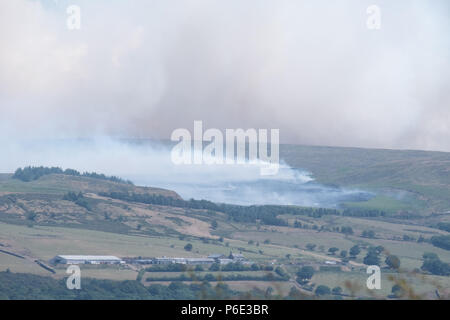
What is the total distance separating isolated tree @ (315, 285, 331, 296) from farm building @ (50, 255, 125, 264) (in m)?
26.8

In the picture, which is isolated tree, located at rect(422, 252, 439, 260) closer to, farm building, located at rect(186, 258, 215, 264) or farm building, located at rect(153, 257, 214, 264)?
farm building, located at rect(186, 258, 215, 264)

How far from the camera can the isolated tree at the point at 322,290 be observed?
9006cm

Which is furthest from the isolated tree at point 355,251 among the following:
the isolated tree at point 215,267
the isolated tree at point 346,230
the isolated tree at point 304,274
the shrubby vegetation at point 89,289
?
the shrubby vegetation at point 89,289

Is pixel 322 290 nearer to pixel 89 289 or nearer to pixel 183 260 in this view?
pixel 89 289

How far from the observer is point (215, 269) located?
10625 cm

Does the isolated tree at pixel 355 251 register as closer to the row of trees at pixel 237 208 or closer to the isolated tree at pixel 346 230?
the isolated tree at pixel 346 230

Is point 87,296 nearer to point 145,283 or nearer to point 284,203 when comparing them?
point 145,283

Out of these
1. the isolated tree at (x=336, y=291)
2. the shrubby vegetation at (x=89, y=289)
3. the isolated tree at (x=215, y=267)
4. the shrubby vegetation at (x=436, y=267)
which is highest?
the shrubby vegetation at (x=89, y=289)

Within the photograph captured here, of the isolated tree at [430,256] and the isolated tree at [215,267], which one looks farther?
the isolated tree at [430,256]

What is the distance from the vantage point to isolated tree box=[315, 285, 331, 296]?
90062 mm

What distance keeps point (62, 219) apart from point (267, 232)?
117ft

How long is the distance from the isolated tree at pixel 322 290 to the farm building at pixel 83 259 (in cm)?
2681

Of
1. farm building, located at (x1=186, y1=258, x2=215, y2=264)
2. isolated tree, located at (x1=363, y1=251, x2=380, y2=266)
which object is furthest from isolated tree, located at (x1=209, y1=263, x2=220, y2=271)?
isolated tree, located at (x1=363, y1=251, x2=380, y2=266)

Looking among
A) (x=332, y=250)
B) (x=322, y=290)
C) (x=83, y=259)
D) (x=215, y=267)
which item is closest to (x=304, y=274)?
(x=215, y=267)
